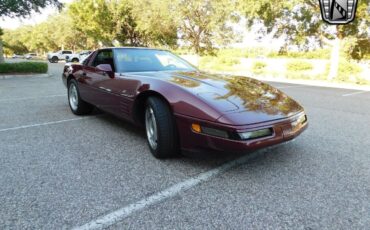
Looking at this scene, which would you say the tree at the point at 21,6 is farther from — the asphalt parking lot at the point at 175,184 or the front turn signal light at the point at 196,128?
the front turn signal light at the point at 196,128

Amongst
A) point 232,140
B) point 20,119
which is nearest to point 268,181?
point 232,140

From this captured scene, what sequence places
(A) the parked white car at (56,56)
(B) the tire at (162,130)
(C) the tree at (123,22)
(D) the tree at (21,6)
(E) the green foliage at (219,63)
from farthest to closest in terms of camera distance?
1. (A) the parked white car at (56,56)
2. (C) the tree at (123,22)
3. (E) the green foliage at (219,63)
4. (D) the tree at (21,6)
5. (B) the tire at (162,130)

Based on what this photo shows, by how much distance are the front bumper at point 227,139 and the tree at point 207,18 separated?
1871 cm

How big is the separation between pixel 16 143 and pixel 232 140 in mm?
2800

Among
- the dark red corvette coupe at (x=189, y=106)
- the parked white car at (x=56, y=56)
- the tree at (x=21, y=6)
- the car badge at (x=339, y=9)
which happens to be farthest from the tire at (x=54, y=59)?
the dark red corvette coupe at (x=189, y=106)

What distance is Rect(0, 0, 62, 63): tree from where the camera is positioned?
44.6 ft

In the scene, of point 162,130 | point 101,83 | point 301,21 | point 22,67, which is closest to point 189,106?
point 162,130

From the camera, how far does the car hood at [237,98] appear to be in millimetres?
2619

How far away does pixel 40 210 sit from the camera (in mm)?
2178

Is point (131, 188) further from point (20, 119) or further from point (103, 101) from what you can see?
point (20, 119)

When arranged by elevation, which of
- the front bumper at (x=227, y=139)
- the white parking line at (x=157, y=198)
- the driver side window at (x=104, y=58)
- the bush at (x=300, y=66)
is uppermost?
the driver side window at (x=104, y=58)

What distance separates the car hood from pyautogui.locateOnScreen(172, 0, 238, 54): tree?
17.9m

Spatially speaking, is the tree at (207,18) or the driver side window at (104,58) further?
the tree at (207,18)

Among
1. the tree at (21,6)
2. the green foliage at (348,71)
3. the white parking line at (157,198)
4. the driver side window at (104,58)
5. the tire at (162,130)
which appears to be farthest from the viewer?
the green foliage at (348,71)
